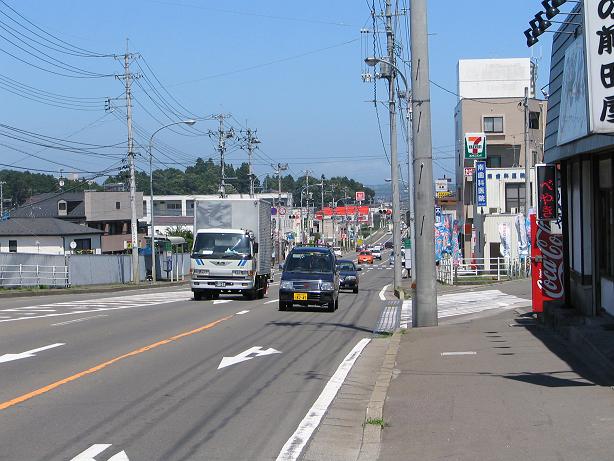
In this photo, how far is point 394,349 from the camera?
1580cm

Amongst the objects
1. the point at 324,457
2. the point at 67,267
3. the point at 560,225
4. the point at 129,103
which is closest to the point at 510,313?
the point at 560,225

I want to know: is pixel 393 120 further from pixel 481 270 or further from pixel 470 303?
pixel 470 303

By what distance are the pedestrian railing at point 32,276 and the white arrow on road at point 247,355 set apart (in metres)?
28.8

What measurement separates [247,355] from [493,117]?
2410 inches

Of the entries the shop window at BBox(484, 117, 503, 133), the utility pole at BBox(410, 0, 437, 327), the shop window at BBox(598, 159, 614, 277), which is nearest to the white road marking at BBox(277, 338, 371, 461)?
the utility pole at BBox(410, 0, 437, 327)

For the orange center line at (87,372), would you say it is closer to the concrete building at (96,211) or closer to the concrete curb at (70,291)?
the concrete curb at (70,291)

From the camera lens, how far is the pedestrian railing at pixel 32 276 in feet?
141

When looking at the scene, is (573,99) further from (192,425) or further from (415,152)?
(192,425)

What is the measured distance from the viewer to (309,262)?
28969 mm

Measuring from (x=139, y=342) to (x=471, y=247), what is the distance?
6097 centimetres

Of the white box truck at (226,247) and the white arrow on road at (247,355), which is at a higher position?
the white box truck at (226,247)

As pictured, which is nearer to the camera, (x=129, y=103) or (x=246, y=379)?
(x=246, y=379)

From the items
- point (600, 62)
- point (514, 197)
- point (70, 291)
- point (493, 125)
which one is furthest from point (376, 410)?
point (493, 125)

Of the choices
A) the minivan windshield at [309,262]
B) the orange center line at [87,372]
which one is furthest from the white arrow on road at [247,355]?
the minivan windshield at [309,262]
